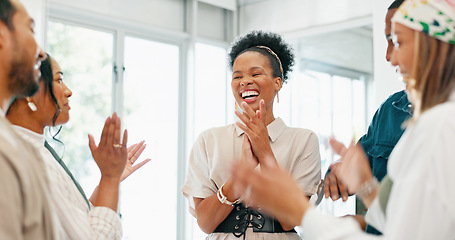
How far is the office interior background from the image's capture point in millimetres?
4234

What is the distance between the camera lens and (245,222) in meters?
2.06

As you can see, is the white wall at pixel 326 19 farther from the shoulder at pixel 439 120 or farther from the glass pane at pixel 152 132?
the shoulder at pixel 439 120

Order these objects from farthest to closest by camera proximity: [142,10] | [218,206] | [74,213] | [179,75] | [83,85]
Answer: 1. [179,75]
2. [142,10]
3. [83,85]
4. [218,206]
5. [74,213]

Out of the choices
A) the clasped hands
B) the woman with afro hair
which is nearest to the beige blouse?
the woman with afro hair

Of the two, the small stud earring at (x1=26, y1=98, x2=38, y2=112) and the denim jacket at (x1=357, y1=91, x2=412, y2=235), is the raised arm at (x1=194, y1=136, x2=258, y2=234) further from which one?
the small stud earring at (x1=26, y1=98, x2=38, y2=112)

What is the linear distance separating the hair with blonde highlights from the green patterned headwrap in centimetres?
1

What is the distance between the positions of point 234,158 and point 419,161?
4.24ft

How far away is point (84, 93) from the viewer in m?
4.29

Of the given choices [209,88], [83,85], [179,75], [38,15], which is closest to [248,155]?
[38,15]

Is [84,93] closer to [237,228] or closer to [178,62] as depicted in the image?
[178,62]

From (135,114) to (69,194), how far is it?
328 cm

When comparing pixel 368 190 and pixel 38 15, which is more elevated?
pixel 38 15

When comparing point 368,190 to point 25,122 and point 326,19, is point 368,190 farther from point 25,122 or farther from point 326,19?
point 326,19

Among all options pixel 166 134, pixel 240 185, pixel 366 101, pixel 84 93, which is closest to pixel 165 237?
pixel 166 134
